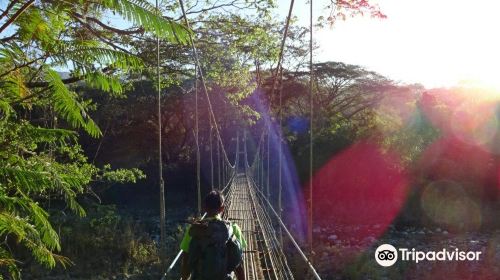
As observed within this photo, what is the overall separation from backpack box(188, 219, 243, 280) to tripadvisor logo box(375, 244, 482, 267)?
6.33m

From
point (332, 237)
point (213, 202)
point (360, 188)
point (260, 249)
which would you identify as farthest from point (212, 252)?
point (360, 188)

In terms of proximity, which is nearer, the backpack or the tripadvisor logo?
the backpack

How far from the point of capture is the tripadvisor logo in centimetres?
777

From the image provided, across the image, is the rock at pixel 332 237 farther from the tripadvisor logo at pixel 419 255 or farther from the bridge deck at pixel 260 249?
the bridge deck at pixel 260 249

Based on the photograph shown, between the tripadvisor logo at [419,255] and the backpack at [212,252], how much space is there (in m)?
6.33

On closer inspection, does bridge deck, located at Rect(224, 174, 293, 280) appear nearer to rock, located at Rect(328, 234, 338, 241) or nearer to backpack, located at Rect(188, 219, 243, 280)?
backpack, located at Rect(188, 219, 243, 280)

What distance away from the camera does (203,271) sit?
5.45 feet

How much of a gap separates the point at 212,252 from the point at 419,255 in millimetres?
7408

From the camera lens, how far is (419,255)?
8.34m

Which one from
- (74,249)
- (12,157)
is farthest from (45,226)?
(74,249)

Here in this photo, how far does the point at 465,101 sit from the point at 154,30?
446 inches

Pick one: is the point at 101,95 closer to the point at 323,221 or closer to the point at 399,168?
the point at 323,221

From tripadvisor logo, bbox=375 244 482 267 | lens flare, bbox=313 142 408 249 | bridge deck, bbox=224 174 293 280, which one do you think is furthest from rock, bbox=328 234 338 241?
bridge deck, bbox=224 174 293 280

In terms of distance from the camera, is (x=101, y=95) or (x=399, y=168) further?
(x=399, y=168)
